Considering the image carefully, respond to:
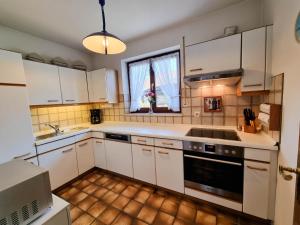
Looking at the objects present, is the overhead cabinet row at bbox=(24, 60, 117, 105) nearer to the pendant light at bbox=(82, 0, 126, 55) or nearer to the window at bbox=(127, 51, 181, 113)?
the window at bbox=(127, 51, 181, 113)

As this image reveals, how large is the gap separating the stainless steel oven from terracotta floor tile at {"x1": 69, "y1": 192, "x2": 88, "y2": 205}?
138cm

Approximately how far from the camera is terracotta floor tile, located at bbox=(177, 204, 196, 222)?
1.47 m

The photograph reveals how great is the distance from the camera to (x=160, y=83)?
7.90 ft

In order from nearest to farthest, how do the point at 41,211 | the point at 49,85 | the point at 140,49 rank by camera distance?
the point at 41,211, the point at 49,85, the point at 140,49

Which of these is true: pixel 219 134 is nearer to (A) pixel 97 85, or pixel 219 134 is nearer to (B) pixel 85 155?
(B) pixel 85 155

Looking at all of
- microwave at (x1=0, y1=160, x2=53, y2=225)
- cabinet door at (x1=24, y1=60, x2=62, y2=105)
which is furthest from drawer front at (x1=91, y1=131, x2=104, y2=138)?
microwave at (x1=0, y1=160, x2=53, y2=225)

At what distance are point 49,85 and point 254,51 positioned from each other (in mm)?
2697

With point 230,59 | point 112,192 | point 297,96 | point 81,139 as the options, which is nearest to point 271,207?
point 297,96

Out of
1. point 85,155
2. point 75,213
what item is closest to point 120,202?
point 75,213

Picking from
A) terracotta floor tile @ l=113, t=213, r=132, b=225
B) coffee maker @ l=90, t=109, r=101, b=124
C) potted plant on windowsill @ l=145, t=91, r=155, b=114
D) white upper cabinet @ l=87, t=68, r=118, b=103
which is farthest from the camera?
coffee maker @ l=90, t=109, r=101, b=124

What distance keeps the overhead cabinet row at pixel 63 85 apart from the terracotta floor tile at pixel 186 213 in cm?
204

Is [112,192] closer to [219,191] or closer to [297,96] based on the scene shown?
[219,191]

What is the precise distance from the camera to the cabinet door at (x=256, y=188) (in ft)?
4.18

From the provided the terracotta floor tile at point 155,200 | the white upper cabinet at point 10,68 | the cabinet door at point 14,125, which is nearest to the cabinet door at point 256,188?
the terracotta floor tile at point 155,200
